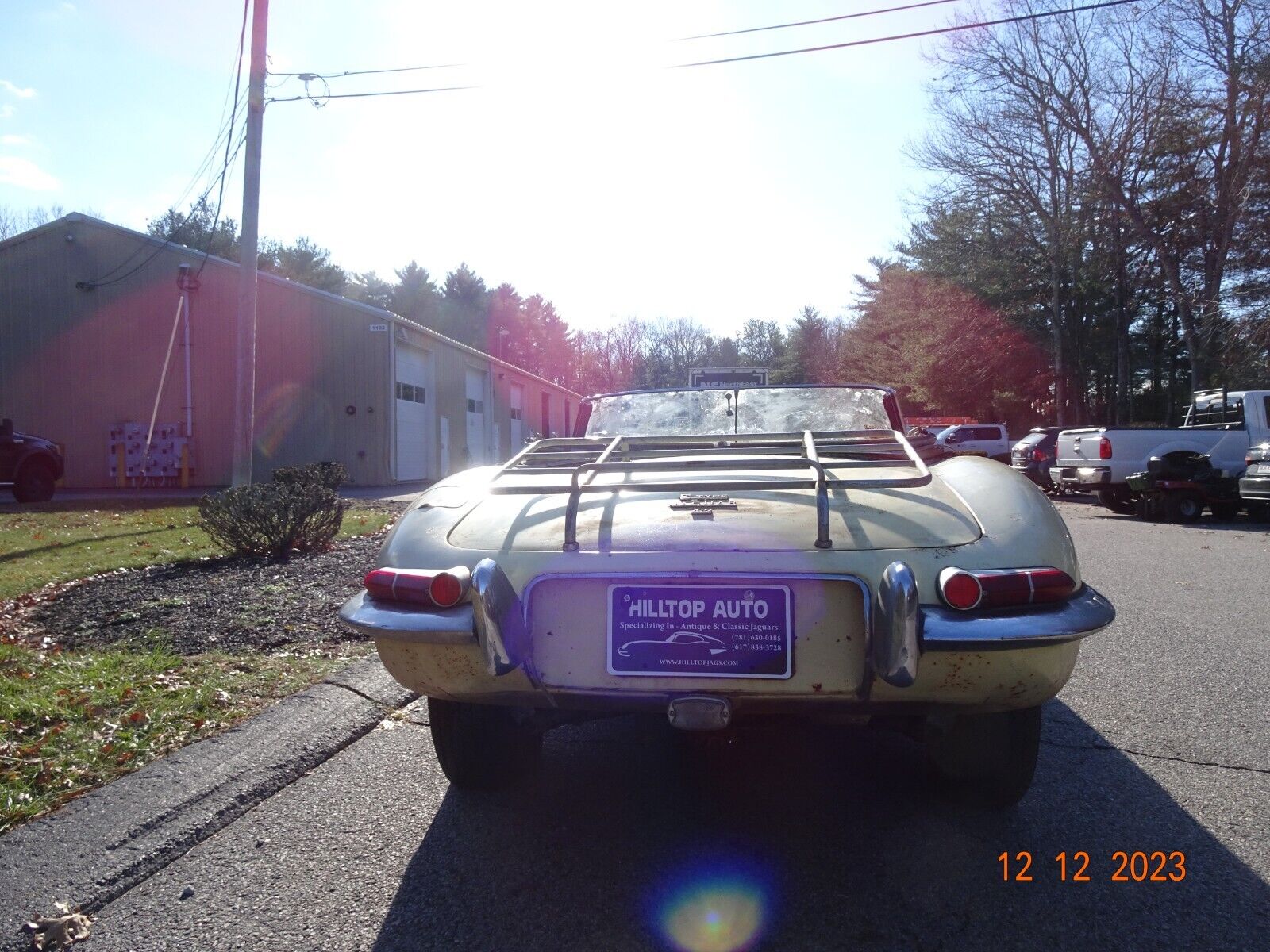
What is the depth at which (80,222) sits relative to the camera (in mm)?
20750

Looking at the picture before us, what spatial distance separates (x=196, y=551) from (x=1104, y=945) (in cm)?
793

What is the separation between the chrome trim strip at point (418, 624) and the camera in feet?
7.66

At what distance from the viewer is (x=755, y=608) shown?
2.27 metres

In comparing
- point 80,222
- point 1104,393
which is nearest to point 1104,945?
point 80,222

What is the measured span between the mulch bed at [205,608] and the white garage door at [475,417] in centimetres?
2060

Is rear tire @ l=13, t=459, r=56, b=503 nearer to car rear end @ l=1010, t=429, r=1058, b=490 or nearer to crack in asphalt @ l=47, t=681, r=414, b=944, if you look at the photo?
crack in asphalt @ l=47, t=681, r=414, b=944

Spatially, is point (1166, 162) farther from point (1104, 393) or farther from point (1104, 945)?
point (1104, 945)

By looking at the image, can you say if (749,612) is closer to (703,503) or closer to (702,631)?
(702,631)

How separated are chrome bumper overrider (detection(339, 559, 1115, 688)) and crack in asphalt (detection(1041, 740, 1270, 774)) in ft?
3.98

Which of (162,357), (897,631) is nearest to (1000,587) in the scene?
(897,631)

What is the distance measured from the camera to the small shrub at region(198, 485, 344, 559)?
7.31m

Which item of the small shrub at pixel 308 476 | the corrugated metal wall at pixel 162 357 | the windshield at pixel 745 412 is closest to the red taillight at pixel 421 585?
the windshield at pixel 745 412
